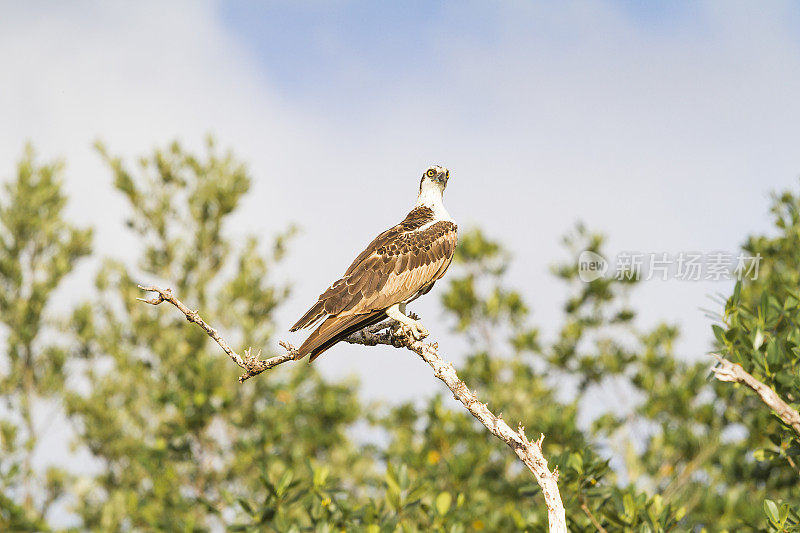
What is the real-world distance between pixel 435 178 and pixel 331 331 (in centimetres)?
300

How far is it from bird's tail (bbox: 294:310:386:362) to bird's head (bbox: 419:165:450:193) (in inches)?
98.4

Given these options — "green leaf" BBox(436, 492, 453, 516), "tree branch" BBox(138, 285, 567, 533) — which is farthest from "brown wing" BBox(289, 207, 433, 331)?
"green leaf" BBox(436, 492, 453, 516)

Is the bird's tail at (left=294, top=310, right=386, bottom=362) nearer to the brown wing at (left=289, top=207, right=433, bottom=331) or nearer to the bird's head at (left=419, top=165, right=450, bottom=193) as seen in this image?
the brown wing at (left=289, top=207, right=433, bottom=331)

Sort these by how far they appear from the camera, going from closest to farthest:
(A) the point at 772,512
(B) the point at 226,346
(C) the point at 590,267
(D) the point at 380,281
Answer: (A) the point at 772,512 → (B) the point at 226,346 → (D) the point at 380,281 → (C) the point at 590,267

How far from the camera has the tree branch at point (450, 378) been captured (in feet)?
16.1

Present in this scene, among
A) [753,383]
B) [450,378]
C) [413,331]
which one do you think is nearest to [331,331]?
[413,331]

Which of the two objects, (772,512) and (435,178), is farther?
(435,178)

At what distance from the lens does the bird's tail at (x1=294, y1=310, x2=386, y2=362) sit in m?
6.31

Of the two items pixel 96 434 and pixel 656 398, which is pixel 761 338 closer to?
pixel 656 398

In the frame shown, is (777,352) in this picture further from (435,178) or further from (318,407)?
(318,407)

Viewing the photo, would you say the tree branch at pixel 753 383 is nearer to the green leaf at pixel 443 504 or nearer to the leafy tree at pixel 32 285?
the green leaf at pixel 443 504

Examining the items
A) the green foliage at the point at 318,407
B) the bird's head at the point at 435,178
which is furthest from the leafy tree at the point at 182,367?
the bird's head at the point at 435,178

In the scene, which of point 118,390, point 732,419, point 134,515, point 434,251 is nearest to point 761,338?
point 434,251

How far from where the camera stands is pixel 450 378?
5699 millimetres
